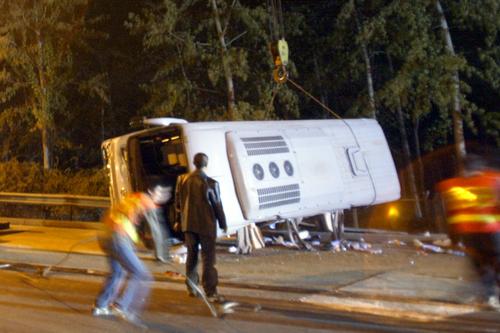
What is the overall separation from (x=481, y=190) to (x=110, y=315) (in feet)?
13.8

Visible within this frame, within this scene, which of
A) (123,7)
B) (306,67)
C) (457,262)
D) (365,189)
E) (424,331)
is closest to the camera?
(424,331)

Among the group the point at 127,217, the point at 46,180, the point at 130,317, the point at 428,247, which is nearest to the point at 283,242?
the point at 428,247

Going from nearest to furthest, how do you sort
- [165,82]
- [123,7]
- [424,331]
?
[424,331]
[165,82]
[123,7]

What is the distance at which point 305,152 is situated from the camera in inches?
442

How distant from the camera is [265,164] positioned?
10.6 metres

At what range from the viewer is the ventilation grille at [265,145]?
34.5 feet

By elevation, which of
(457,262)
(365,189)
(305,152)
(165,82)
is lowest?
(457,262)

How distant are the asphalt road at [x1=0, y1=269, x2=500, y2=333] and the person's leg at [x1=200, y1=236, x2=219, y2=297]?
0.23 metres

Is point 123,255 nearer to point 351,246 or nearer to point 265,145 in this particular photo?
point 265,145

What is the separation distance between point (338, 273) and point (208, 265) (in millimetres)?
2502

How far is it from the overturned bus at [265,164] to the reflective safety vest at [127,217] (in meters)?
2.80

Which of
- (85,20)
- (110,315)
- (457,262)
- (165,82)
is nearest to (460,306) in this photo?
(457,262)

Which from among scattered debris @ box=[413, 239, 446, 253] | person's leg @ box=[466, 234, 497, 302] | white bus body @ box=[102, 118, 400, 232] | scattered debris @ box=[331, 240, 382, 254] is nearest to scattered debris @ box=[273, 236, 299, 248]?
scattered debris @ box=[331, 240, 382, 254]

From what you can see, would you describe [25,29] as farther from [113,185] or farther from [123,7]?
[113,185]
